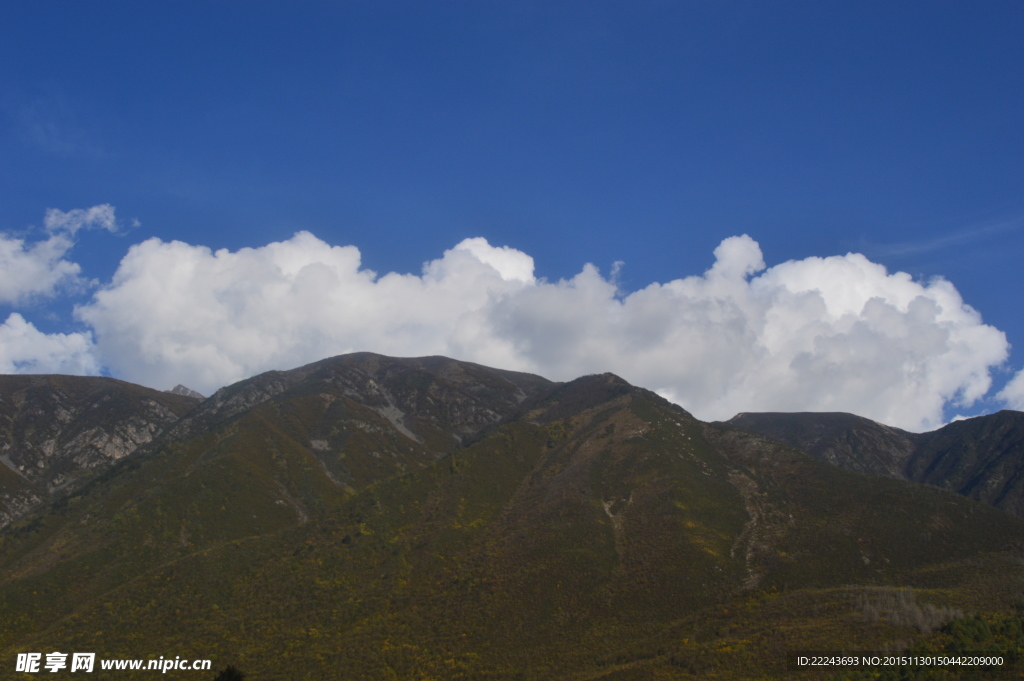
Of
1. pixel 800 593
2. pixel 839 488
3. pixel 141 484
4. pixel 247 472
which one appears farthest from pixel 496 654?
pixel 141 484

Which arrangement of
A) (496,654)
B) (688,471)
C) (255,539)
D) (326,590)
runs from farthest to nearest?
(688,471)
(255,539)
(326,590)
(496,654)

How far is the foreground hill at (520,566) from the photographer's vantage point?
8319cm

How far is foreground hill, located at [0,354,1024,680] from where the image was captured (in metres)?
83.2

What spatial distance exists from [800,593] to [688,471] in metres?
47.8

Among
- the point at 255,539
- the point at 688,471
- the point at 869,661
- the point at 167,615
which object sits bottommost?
the point at 869,661

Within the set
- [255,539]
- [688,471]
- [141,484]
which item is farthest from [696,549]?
[141,484]

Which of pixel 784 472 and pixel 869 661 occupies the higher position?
pixel 784 472

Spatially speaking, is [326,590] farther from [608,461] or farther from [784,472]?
[784,472]

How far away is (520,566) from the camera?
109m

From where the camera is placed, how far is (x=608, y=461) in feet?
486

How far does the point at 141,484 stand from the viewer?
15275cm

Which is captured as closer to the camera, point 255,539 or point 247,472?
point 255,539

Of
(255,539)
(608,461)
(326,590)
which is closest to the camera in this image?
(326,590)

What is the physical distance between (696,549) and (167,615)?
83856 mm
